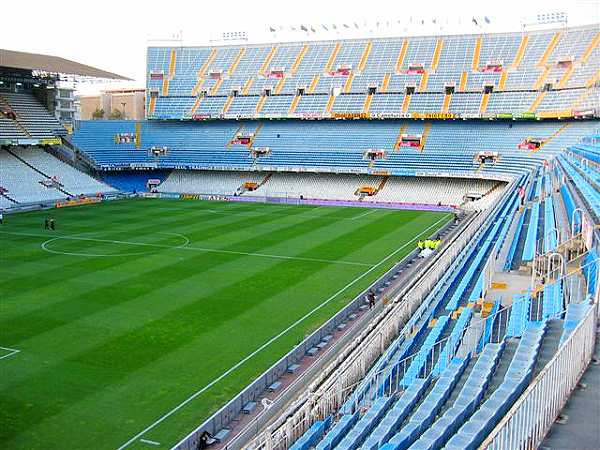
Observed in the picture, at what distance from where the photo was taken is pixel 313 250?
32.0 metres

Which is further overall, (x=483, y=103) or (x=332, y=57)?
(x=332, y=57)

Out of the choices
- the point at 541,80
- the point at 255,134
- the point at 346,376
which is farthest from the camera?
the point at 255,134

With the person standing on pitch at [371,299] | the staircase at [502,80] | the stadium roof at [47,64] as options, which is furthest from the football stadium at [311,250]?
the staircase at [502,80]

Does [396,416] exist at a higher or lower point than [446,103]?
lower

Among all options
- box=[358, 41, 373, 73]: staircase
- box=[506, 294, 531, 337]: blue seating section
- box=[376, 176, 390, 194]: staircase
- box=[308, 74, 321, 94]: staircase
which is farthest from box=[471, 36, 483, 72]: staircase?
box=[506, 294, 531, 337]: blue seating section

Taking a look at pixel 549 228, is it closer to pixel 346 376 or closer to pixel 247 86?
pixel 346 376

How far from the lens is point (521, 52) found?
59062 mm

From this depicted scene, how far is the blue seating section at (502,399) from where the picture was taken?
7.22 meters

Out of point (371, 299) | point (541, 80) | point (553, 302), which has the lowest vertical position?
point (371, 299)

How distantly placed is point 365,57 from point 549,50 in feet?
56.7

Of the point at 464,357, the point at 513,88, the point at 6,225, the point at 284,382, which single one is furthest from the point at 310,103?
the point at 464,357

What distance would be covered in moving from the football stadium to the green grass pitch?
0.33 ft

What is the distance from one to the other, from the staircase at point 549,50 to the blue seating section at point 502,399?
52.6 metres

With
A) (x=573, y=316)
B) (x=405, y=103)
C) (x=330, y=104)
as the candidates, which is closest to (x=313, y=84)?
(x=330, y=104)
